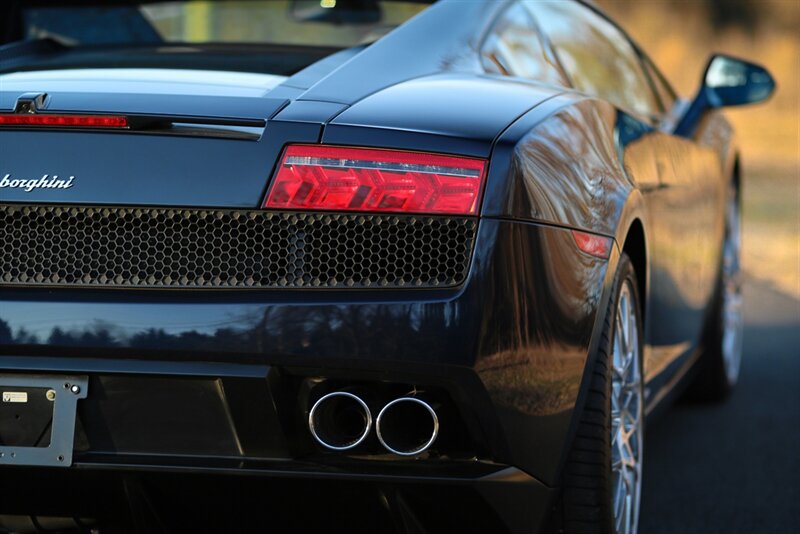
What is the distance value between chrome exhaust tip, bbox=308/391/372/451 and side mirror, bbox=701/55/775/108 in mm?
2918

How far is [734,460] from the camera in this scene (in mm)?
4883

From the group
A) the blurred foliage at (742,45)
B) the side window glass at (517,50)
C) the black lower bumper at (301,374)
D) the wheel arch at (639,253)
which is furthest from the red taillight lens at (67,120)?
the blurred foliage at (742,45)

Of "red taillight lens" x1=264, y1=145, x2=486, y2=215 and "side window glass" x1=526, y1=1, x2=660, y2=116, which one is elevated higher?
"red taillight lens" x1=264, y1=145, x2=486, y2=215

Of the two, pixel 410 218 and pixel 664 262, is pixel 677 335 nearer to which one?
pixel 664 262

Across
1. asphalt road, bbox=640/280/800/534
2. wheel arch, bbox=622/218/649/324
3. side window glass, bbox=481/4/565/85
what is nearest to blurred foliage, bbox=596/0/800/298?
asphalt road, bbox=640/280/800/534

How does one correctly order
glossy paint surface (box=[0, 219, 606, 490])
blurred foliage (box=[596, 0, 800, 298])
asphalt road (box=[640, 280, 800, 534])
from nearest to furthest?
glossy paint surface (box=[0, 219, 606, 490]), asphalt road (box=[640, 280, 800, 534]), blurred foliage (box=[596, 0, 800, 298])

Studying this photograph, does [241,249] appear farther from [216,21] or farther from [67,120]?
[216,21]

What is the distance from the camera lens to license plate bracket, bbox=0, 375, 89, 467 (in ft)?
8.84

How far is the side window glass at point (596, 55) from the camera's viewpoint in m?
4.18

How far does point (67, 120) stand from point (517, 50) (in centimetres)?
138

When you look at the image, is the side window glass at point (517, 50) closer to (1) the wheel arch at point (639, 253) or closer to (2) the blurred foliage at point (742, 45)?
(1) the wheel arch at point (639, 253)

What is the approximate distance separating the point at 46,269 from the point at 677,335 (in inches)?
90.1

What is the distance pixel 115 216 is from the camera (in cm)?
271

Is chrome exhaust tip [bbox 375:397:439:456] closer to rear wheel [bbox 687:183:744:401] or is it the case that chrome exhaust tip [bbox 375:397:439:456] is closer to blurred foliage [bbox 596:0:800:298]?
rear wheel [bbox 687:183:744:401]
